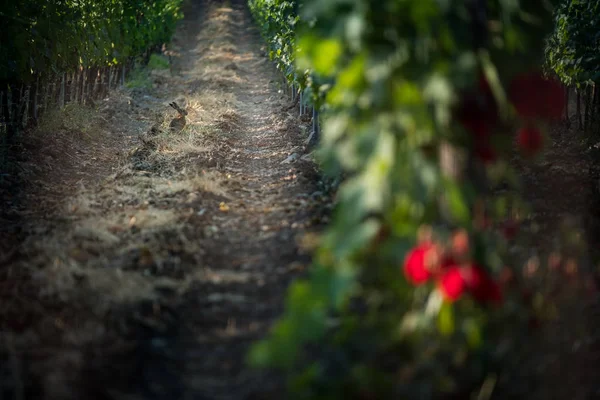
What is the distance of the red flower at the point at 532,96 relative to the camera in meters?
3.19

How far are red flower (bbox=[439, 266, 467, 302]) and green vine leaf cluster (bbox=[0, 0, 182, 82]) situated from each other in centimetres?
698

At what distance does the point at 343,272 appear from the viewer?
283cm

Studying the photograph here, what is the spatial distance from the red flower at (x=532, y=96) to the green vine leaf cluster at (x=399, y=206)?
0.06 metres

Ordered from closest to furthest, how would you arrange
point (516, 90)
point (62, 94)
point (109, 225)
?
point (516, 90) → point (109, 225) → point (62, 94)

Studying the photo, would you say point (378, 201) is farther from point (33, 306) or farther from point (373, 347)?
point (33, 306)

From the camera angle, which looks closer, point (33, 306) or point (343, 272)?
point (343, 272)

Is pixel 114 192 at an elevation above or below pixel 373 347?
below

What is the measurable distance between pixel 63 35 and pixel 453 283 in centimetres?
907

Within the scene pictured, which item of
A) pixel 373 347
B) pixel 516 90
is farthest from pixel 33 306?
pixel 516 90

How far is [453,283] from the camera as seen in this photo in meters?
2.61

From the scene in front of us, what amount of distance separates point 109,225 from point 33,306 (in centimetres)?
165

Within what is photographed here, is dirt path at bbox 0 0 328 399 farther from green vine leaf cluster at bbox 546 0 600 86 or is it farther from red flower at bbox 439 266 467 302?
green vine leaf cluster at bbox 546 0 600 86

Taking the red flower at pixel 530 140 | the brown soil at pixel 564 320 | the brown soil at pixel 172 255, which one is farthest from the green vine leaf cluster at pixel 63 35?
the red flower at pixel 530 140

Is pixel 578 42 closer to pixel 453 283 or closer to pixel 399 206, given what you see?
pixel 399 206
